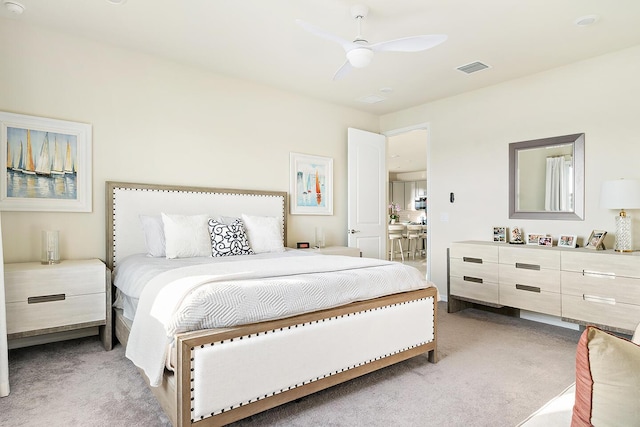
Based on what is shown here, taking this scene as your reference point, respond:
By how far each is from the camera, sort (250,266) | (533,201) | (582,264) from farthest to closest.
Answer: (533,201) → (582,264) → (250,266)

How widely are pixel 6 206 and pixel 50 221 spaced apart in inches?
11.9

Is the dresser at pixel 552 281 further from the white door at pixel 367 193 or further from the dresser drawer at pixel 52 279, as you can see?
the dresser drawer at pixel 52 279

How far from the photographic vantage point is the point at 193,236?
3195 mm

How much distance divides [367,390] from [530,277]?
2.14 metres

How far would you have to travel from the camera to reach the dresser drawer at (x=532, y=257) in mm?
3299

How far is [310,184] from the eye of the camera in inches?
186

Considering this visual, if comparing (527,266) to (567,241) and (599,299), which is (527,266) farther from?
(599,299)

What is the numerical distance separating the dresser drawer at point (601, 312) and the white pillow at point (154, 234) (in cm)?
356

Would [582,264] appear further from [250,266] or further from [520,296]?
[250,266]

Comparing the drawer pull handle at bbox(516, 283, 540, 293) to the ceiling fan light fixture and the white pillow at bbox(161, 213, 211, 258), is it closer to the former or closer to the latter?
the ceiling fan light fixture

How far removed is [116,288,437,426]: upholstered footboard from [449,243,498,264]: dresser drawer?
158cm

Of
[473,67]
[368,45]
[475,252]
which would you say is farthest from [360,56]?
[475,252]

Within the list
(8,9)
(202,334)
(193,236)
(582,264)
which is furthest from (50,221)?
(582,264)

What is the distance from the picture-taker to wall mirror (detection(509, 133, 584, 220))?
11.7ft
